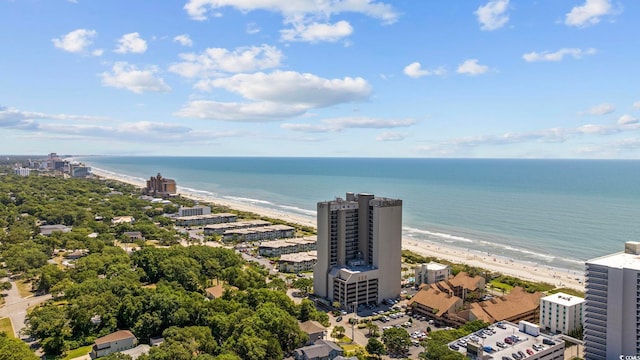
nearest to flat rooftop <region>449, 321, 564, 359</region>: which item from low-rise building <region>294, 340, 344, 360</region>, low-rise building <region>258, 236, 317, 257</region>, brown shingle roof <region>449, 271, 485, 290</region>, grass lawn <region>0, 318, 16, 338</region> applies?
low-rise building <region>294, 340, 344, 360</region>

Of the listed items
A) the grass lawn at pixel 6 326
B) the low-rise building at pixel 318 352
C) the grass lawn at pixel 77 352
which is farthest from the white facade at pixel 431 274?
the grass lawn at pixel 6 326

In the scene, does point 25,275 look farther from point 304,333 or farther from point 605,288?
point 605,288

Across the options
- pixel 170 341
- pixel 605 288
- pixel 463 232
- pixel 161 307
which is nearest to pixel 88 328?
pixel 161 307

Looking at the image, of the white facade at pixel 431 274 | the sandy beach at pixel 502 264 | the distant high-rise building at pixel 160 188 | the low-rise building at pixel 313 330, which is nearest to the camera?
the low-rise building at pixel 313 330

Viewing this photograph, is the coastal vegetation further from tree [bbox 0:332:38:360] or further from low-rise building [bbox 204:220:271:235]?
low-rise building [bbox 204:220:271:235]

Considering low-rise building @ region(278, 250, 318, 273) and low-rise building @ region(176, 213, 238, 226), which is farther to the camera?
low-rise building @ region(176, 213, 238, 226)

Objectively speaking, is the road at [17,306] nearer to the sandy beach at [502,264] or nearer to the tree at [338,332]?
the tree at [338,332]
